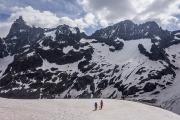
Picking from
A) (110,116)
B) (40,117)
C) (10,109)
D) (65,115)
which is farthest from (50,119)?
(110,116)

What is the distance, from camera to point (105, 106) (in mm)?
59469

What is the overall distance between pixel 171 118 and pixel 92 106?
13.8 m

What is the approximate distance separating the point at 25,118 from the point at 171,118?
2423 cm

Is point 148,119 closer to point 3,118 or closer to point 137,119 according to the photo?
point 137,119

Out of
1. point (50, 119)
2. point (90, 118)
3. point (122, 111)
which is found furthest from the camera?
point (122, 111)

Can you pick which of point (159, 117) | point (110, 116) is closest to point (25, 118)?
point (110, 116)

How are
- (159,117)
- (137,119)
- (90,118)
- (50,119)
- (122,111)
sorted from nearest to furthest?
(50,119) → (90,118) → (137,119) → (159,117) → (122,111)

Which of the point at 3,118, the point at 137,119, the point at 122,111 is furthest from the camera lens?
the point at 122,111

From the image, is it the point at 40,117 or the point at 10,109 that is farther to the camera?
the point at 10,109

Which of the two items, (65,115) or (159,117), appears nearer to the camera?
(65,115)

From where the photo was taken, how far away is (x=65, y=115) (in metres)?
43.4

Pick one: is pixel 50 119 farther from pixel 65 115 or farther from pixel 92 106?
pixel 92 106

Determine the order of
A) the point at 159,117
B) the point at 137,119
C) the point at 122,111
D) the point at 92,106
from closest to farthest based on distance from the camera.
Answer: the point at 137,119 < the point at 159,117 < the point at 122,111 < the point at 92,106

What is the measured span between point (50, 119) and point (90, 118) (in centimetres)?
617
